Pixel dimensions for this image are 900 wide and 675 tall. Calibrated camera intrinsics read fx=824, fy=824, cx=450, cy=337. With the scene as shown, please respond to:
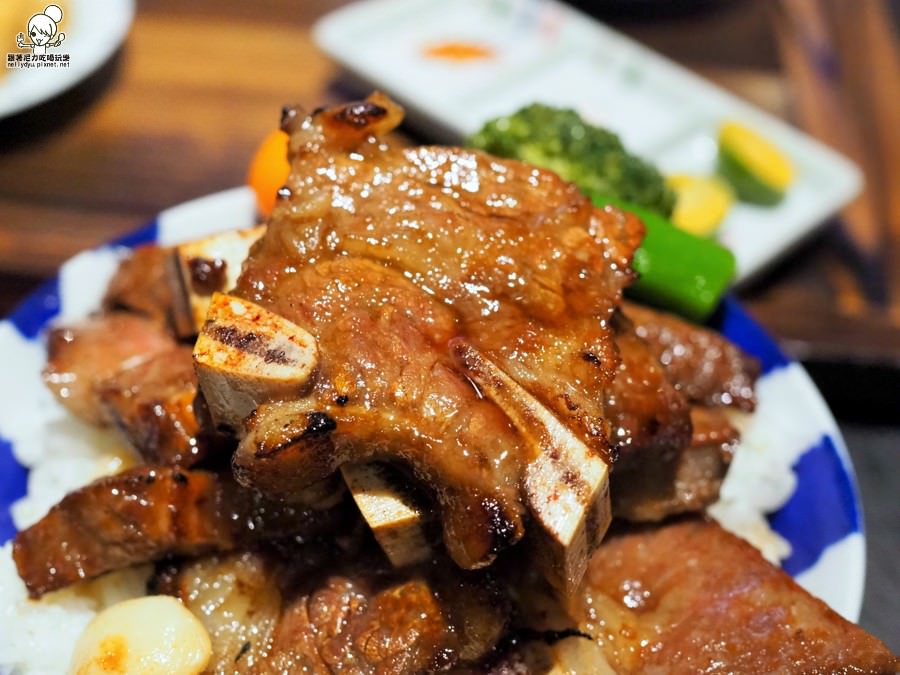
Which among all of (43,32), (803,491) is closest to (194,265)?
(803,491)

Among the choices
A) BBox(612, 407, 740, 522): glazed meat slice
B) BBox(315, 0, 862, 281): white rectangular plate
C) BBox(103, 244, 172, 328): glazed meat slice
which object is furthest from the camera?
BBox(315, 0, 862, 281): white rectangular plate

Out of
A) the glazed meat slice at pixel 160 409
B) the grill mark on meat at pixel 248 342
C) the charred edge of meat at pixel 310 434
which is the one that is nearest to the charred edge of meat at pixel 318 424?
the charred edge of meat at pixel 310 434

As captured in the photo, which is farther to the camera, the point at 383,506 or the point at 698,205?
the point at 698,205

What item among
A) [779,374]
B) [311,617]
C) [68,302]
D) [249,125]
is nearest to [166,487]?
[311,617]

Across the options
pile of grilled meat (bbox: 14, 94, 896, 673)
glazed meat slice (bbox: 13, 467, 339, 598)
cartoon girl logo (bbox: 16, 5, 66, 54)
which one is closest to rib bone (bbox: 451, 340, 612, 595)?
pile of grilled meat (bbox: 14, 94, 896, 673)

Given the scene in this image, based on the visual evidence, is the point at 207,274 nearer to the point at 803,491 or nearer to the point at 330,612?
the point at 330,612

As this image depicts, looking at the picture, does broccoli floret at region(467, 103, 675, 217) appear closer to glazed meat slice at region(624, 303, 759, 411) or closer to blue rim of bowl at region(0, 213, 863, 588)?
glazed meat slice at region(624, 303, 759, 411)

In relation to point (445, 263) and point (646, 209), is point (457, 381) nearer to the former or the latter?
point (445, 263)
